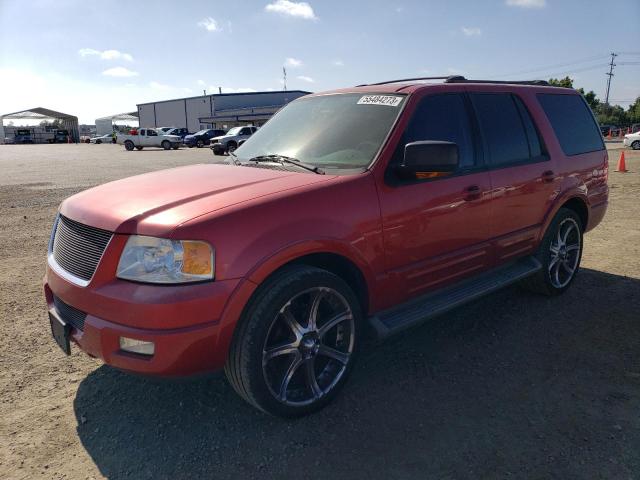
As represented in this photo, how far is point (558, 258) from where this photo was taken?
15.1 ft

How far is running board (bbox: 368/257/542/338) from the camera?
10.1ft

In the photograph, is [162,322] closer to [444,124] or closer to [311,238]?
[311,238]

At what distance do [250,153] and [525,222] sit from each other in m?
2.41

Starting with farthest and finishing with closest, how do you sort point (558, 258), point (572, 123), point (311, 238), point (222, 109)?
point (222, 109)
point (572, 123)
point (558, 258)
point (311, 238)

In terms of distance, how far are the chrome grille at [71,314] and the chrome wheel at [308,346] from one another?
99 centimetres

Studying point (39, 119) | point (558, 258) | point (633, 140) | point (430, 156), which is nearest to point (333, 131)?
point (430, 156)

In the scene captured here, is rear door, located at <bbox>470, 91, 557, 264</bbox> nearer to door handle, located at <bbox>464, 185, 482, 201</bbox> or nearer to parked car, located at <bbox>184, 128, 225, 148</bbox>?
door handle, located at <bbox>464, 185, 482, 201</bbox>

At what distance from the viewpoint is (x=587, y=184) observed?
187 inches

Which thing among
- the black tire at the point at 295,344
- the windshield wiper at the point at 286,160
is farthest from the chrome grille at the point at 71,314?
the windshield wiper at the point at 286,160

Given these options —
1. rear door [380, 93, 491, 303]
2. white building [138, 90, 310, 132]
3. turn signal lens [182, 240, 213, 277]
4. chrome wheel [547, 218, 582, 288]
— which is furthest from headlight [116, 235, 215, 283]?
white building [138, 90, 310, 132]

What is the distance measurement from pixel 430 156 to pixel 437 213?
0.50 meters

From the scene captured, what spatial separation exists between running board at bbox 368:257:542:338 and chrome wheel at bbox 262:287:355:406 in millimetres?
258

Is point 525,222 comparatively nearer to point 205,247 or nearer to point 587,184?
point 587,184

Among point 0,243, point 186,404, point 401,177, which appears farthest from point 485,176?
point 0,243
